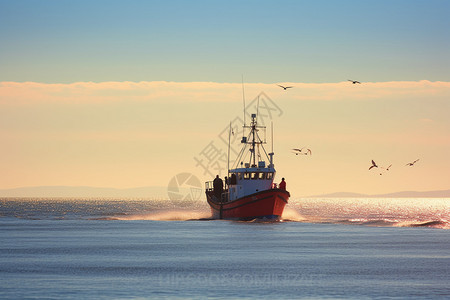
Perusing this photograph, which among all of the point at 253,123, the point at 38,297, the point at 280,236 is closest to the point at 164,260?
the point at 38,297

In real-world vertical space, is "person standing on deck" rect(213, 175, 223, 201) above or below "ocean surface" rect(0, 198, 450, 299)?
above

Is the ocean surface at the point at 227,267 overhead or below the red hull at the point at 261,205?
below

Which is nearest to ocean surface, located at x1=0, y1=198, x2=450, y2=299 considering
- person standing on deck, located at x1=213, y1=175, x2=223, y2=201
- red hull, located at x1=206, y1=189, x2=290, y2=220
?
red hull, located at x1=206, y1=189, x2=290, y2=220

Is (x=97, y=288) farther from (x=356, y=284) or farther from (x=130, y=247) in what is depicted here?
(x=130, y=247)

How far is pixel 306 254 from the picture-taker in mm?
60156

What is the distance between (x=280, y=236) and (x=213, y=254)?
2184 centimetres

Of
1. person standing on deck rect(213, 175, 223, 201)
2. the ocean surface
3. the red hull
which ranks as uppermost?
person standing on deck rect(213, 175, 223, 201)

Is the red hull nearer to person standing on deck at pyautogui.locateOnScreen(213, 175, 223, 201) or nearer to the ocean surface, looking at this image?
person standing on deck at pyautogui.locateOnScreen(213, 175, 223, 201)

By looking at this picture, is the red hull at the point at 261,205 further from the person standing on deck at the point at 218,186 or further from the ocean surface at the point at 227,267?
the ocean surface at the point at 227,267

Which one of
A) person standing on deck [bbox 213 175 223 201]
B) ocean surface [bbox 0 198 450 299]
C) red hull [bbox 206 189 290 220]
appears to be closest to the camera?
ocean surface [bbox 0 198 450 299]

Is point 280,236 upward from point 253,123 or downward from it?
downward

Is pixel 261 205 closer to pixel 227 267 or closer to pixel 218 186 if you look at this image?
pixel 218 186

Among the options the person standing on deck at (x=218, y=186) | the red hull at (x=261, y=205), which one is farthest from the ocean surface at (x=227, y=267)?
A: the person standing on deck at (x=218, y=186)

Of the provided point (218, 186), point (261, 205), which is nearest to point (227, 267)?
point (261, 205)
